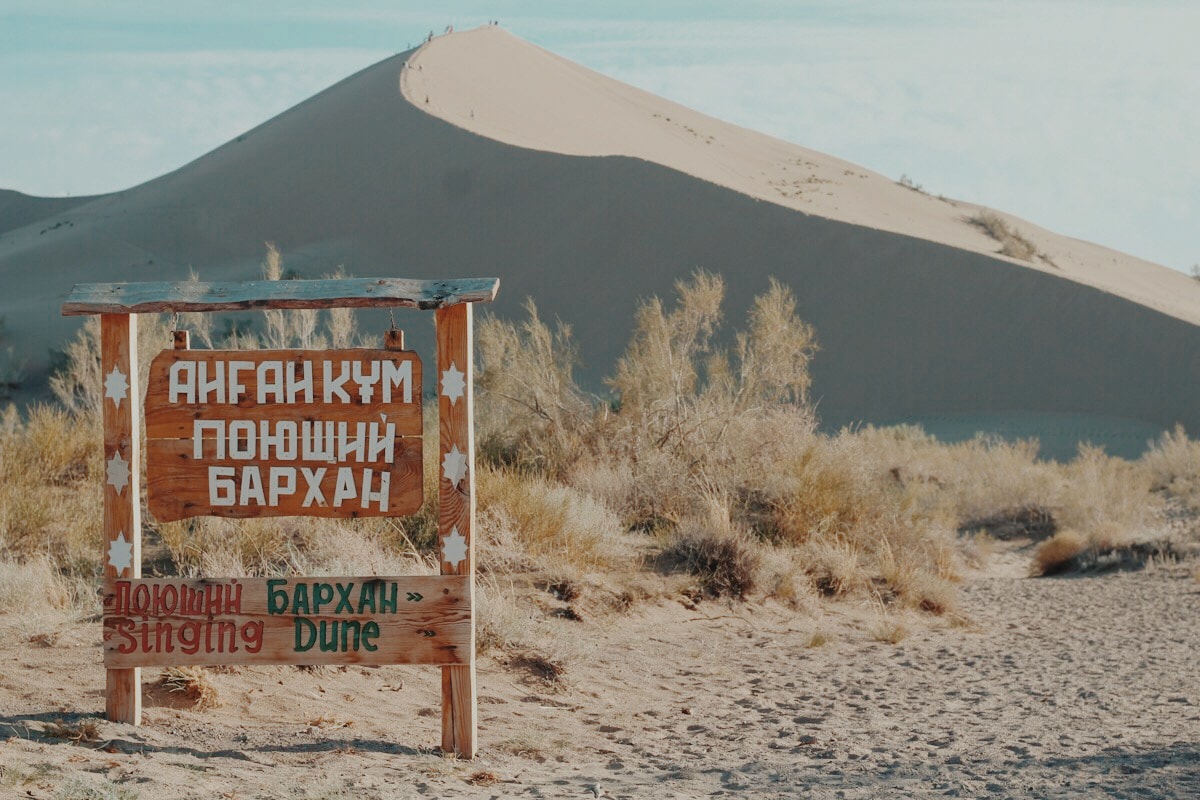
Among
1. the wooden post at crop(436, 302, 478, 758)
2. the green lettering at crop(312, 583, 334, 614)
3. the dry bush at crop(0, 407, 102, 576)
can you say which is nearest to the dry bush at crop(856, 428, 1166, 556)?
the dry bush at crop(0, 407, 102, 576)

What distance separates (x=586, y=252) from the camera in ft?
125

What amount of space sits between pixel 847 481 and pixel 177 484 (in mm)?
8560

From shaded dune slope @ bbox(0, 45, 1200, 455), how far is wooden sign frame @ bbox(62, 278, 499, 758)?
23406 mm

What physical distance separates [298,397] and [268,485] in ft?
1.63

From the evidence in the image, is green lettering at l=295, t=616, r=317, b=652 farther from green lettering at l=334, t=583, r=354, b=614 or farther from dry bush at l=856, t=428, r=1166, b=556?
dry bush at l=856, t=428, r=1166, b=556

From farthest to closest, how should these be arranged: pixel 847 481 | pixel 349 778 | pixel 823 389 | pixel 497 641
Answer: pixel 823 389 < pixel 847 481 < pixel 497 641 < pixel 349 778

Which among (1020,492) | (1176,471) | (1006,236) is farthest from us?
(1006,236)

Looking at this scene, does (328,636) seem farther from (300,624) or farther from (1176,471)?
(1176,471)

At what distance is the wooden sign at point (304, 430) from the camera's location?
6332mm

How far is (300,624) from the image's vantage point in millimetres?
6355

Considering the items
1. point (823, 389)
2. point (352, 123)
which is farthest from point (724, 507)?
point (352, 123)

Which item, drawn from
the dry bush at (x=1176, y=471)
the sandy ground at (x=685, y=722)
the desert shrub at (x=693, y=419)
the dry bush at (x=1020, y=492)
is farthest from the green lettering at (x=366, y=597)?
the dry bush at (x=1176, y=471)

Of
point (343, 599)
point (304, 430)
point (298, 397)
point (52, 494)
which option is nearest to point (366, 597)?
point (343, 599)

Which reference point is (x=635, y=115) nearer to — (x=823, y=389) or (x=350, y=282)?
(x=823, y=389)
